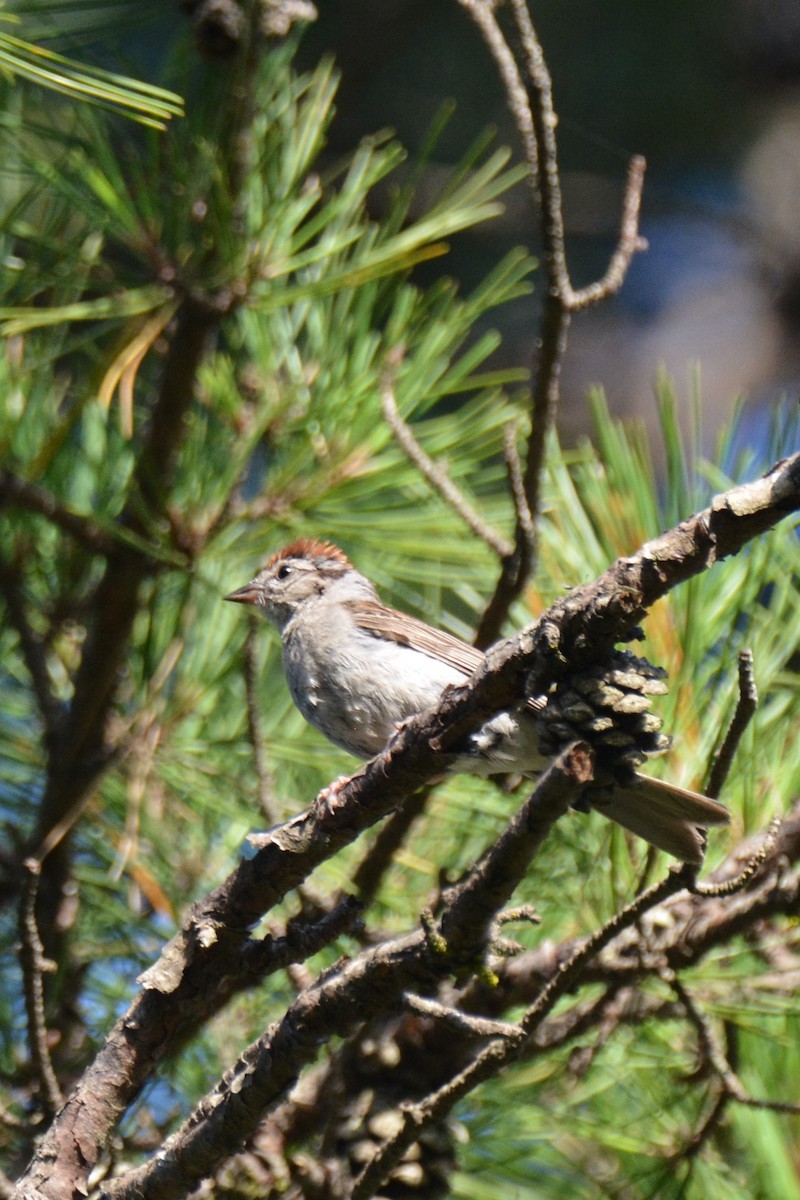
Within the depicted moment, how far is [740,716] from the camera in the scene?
1594 mm

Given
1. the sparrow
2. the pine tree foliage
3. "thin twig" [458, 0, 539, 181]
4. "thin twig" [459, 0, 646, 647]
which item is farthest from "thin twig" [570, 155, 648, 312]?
the sparrow

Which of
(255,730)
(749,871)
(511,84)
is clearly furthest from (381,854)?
(511,84)

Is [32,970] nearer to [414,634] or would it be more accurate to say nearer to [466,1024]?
[466,1024]

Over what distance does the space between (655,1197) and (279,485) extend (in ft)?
5.34

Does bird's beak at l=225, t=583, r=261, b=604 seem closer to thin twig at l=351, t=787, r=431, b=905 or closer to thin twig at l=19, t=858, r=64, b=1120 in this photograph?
thin twig at l=351, t=787, r=431, b=905

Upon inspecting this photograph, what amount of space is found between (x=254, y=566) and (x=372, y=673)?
0.65 m

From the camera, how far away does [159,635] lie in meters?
3.30

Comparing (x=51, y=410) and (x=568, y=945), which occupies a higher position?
(x=51, y=410)

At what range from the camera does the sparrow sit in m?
2.24

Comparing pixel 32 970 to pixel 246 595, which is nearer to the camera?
pixel 32 970

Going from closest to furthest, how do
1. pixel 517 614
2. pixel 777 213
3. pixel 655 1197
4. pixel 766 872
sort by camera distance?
pixel 766 872 < pixel 655 1197 < pixel 517 614 < pixel 777 213

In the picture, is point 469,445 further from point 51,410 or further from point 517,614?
point 51,410

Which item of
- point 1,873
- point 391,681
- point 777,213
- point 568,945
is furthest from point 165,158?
point 777,213

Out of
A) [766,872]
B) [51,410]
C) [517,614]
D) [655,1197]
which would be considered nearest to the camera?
[766,872]
